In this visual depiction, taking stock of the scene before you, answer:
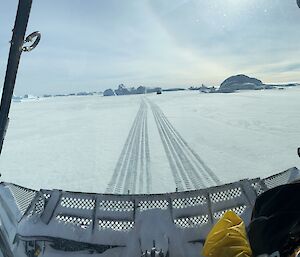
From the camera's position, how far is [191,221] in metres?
2.54

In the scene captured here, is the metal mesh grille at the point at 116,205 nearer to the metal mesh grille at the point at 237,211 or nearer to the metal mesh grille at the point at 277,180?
the metal mesh grille at the point at 237,211

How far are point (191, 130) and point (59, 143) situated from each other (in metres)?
4.51

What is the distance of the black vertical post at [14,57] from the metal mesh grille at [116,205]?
0.89 meters

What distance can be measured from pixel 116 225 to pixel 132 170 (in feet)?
11.9

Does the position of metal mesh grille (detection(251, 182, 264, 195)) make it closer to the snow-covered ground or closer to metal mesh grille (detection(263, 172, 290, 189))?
metal mesh grille (detection(263, 172, 290, 189))

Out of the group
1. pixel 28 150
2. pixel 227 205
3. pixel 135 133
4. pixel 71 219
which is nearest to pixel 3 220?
pixel 71 219

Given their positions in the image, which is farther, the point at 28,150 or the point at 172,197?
the point at 28,150

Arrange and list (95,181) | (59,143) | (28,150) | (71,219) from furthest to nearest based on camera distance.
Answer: (59,143), (28,150), (95,181), (71,219)

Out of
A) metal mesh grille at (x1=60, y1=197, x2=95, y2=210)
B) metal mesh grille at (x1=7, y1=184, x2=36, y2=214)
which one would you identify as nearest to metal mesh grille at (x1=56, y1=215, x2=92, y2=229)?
metal mesh grille at (x1=60, y1=197, x2=95, y2=210)

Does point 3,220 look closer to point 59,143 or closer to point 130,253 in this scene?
point 130,253

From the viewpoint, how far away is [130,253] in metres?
2.38

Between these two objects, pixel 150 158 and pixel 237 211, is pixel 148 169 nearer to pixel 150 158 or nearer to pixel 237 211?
pixel 150 158

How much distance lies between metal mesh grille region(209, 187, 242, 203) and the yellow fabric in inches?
24.6

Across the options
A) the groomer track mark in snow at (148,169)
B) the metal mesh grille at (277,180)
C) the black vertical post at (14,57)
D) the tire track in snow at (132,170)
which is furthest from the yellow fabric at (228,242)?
the tire track in snow at (132,170)
